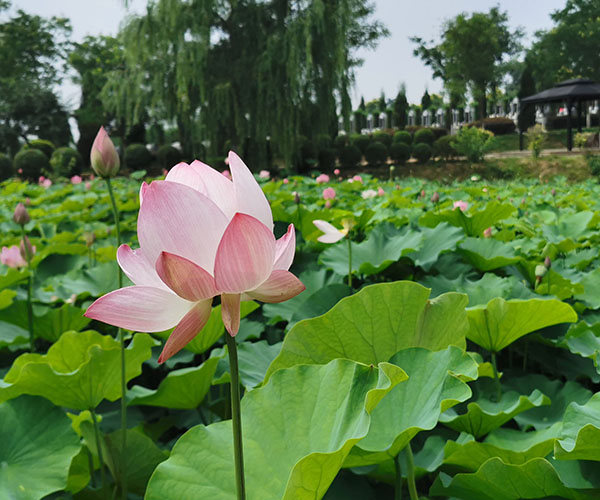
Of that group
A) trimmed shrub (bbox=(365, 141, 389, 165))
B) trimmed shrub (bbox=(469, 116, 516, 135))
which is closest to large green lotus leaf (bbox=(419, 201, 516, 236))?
trimmed shrub (bbox=(365, 141, 389, 165))

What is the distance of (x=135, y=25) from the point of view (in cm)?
996

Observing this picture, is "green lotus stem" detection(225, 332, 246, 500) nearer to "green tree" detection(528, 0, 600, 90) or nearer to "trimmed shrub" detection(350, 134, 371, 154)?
"trimmed shrub" detection(350, 134, 371, 154)

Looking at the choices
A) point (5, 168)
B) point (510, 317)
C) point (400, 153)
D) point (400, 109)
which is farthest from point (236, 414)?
point (400, 109)

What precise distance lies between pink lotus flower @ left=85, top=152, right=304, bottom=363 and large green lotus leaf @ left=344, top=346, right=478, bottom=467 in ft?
0.62

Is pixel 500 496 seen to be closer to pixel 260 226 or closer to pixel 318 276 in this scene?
pixel 260 226

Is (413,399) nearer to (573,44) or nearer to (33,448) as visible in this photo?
(33,448)

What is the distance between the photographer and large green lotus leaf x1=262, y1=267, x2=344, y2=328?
90 cm

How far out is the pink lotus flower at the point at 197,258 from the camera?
30 centimetres

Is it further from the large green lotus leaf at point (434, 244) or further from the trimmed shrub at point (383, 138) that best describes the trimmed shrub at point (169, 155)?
the large green lotus leaf at point (434, 244)

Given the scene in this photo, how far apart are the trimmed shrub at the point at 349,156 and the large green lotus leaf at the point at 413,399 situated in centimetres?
1335

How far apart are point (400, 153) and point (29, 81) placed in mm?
15471

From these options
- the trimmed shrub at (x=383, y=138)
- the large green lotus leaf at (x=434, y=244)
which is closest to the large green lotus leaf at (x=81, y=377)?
the large green lotus leaf at (x=434, y=244)

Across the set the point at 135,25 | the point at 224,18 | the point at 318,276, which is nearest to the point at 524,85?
the point at 224,18

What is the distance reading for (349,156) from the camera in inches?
536
